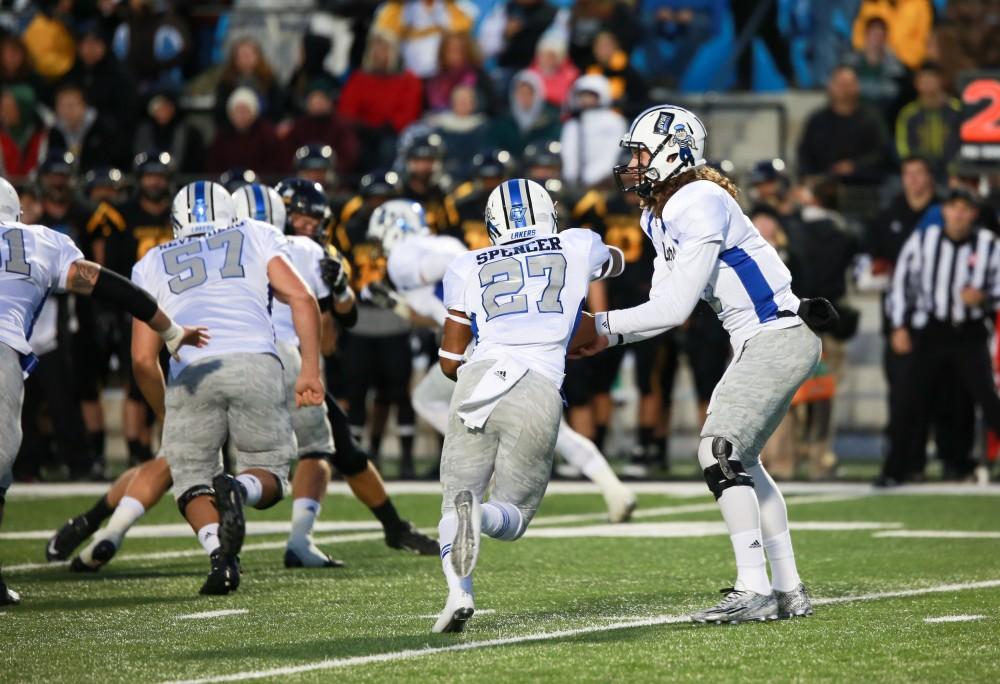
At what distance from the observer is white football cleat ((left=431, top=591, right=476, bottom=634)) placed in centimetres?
618

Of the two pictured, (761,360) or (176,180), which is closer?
(761,360)

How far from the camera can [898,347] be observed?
1220 cm

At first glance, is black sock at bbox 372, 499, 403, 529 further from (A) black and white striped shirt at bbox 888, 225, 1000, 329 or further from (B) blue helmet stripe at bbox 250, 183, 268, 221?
(A) black and white striped shirt at bbox 888, 225, 1000, 329

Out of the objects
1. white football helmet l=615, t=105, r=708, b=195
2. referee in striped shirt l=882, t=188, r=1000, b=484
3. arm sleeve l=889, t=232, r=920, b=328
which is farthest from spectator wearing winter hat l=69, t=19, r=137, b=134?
white football helmet l=615, t=105, r=708, b=195

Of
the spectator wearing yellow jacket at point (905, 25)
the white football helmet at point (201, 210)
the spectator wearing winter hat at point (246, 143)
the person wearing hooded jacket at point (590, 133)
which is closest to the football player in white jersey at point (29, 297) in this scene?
the white football helmet at point (201, 210)

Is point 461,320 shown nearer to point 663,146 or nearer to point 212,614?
point 663,146

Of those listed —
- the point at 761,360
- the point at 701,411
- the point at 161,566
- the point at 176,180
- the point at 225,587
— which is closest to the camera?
the point at 761,360

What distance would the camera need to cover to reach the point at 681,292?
6.45 metres

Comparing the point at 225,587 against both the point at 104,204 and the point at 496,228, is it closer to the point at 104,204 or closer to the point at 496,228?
the point at 496,228

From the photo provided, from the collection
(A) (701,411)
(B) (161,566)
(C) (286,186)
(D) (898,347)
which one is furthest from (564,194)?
(B) (161,566)

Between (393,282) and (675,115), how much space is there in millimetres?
4062

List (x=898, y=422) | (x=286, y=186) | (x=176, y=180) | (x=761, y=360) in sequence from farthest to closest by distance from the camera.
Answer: (x=176, y=180) < (x=898, y=422) < (x=286, y=186) < (x=761, y=360)

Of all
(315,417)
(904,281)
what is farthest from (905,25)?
(315,417)

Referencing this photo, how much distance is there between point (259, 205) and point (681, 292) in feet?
8.91
